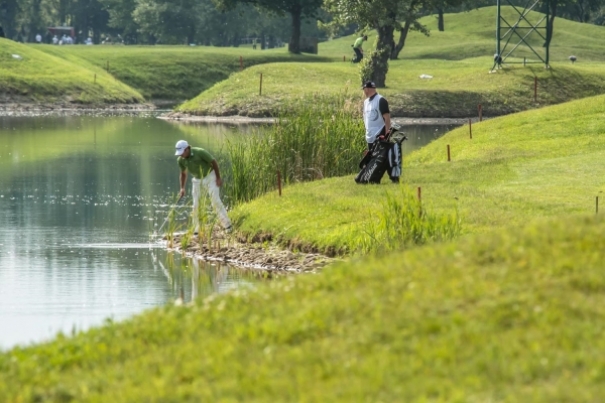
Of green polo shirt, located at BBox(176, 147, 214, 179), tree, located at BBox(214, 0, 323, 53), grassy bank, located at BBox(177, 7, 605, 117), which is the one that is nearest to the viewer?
green polo shirt, located at BBox(176, 147, 214, 179)

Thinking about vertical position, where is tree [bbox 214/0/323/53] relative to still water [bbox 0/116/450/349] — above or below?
above

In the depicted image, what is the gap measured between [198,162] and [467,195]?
487 centimetres

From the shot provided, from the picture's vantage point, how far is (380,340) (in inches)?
432

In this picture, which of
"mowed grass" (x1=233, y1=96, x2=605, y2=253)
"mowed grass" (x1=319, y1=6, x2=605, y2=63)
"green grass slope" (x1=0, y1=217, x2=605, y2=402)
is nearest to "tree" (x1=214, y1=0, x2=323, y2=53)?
"mowed grass" (x1=319, y1=6, x2=605, y2=63)

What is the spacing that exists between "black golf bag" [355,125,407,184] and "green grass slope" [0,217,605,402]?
1292 cm

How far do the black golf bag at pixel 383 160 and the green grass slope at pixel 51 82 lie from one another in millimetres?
55183

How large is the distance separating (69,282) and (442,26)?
89020 millimetres

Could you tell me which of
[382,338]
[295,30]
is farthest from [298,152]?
[295,30]

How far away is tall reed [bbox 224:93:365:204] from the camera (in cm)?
2952

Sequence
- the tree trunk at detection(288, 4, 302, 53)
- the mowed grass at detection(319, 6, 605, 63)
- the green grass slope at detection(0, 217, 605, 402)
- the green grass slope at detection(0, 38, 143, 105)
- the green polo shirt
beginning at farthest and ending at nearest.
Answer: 1. the tree trunk at detection(288, 4, 302, 53)
2. the mowed grass at detection(319, 6, 605, 63)
3. the green grass slope at detection(0, 38, 143, 105)
4. the green polo shirt
5. the green grass slope at detection(0, 217, 605, 402)

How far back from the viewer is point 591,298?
37.5ft

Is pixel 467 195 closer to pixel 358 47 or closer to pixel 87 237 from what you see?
pixel 87 237

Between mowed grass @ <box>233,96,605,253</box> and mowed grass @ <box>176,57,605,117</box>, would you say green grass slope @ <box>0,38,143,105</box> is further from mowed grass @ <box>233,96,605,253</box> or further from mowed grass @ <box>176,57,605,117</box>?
mowed grass @ <box>233,96,605,253</box>

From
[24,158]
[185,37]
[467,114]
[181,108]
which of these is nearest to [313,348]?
[24,158]
